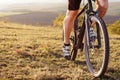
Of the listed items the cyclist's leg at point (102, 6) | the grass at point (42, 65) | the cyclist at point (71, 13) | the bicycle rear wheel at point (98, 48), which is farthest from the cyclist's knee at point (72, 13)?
the grass at point (42, 65)

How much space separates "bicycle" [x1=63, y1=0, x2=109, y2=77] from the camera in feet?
20.1

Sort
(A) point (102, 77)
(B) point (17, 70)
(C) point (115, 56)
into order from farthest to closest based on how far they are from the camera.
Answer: (C) point (115, 56), (B) point (17, 70), (A) point (102, 77)

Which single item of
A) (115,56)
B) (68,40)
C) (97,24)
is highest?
(97,24)

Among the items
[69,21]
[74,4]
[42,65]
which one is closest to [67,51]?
[42,65]

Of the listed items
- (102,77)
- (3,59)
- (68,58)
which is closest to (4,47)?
(3,59)

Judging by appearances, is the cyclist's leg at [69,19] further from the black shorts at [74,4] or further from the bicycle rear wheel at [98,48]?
the bicycle rear wheel at [98,48]

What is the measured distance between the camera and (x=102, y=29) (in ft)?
20.2

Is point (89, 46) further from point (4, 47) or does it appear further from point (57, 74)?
point (4, 47)

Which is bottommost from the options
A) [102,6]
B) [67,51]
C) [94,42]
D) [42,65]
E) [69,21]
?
[42,65]

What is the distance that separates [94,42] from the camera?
671 cm

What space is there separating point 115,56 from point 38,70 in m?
2.21

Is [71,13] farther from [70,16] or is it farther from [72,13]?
[70,16]

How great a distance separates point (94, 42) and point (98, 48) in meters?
0.13

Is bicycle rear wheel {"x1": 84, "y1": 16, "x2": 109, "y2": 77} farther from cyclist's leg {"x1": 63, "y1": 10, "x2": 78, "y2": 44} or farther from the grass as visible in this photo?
cyclist's leg {"x1": 63, "y1": 10, "x2": 78, "y2": 44}
